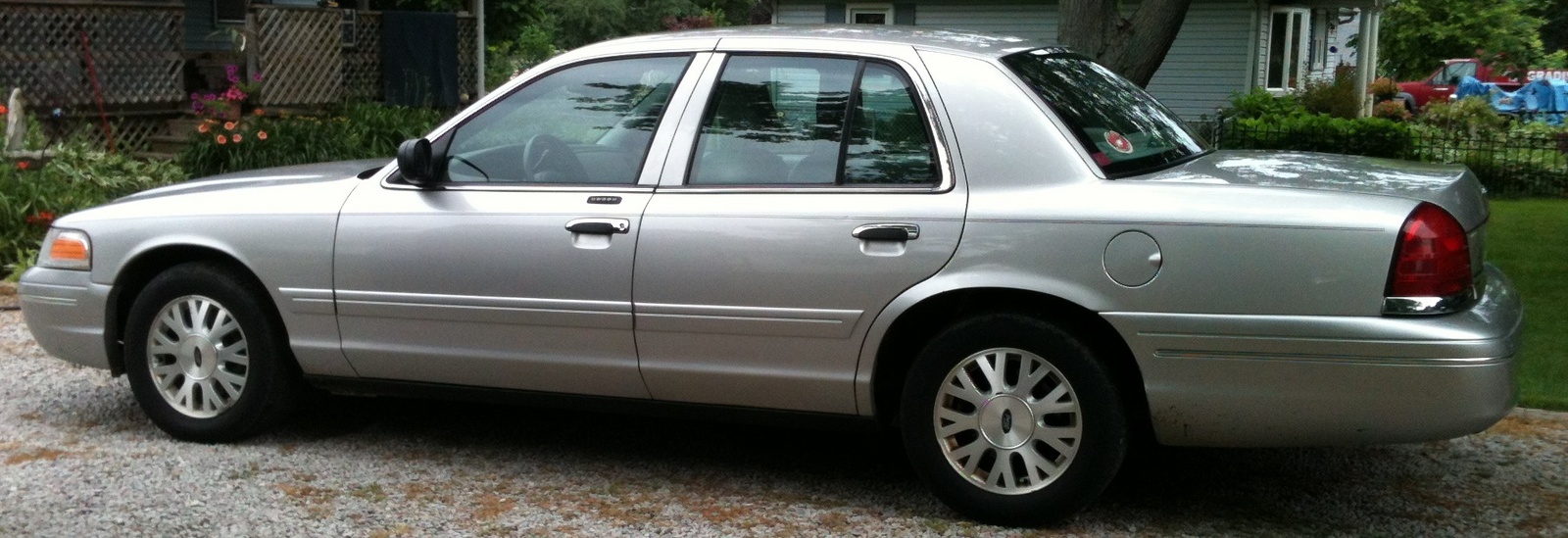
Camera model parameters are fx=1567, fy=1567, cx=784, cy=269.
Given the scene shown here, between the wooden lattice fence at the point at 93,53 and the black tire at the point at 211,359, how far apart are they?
10.1 meters

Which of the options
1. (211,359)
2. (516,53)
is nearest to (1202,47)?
(516,53)

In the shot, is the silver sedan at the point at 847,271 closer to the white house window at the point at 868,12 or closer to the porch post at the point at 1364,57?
the white house window at the point at 868,12

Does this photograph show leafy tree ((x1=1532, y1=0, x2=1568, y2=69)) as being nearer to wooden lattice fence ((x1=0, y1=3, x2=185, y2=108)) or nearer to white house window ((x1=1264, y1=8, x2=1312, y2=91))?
white house window ((x1=1264, y1=8, x2=1312, y2=91))

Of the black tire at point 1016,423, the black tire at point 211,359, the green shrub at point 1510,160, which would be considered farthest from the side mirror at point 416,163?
the green shrub at point 1510,160

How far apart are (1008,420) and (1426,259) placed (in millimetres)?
1233

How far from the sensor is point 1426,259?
4.18 metres

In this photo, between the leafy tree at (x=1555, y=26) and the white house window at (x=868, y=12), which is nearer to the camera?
the white house window at (x=868, y=12)

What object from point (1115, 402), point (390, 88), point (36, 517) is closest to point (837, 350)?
point (1115, 402)

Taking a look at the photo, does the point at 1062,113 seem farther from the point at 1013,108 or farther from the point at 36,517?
the point at 36,517

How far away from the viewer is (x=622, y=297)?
16.4 feet

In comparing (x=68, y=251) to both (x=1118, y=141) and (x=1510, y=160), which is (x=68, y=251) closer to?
(x=1118, y=141)

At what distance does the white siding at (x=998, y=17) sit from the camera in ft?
81.3

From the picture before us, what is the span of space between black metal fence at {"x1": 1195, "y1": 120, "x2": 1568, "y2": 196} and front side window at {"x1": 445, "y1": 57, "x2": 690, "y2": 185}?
42.0ft

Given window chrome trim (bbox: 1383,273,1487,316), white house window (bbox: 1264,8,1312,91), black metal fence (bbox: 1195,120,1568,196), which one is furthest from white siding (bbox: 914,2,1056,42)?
window chrome trim (bbox: 1383,273,1487,316)
